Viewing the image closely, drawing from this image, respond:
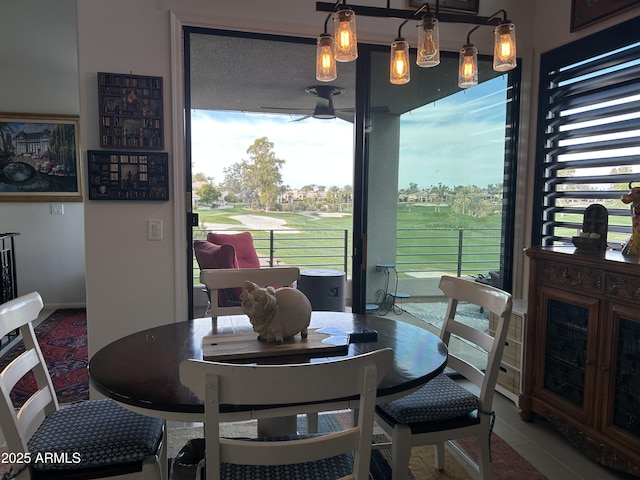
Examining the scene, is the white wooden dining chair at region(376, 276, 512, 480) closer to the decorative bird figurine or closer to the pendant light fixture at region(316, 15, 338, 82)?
the decorative bird figurine

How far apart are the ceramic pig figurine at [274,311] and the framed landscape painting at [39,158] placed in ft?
14.6

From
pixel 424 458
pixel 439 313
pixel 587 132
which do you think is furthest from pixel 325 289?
pixel 587 132

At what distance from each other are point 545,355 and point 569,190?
1.11m

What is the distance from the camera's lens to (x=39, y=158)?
16.6 ft

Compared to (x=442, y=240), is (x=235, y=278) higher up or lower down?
lower down

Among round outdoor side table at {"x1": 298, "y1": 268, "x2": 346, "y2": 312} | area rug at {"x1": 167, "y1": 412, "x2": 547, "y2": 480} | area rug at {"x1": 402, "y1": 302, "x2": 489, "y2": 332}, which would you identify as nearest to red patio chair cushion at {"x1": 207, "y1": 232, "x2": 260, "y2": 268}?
A: round outdoor side table at {"x1": 298, "y1": 268, "x2": 346, "y2": 312}

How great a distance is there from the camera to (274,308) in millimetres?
1553

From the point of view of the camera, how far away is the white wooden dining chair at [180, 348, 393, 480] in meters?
1.03

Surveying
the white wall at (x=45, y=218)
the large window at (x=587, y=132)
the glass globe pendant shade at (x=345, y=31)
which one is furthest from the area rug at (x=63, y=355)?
the large window at (x=587, y=132)

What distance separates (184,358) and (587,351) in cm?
194

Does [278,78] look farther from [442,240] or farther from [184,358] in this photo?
[184,358]

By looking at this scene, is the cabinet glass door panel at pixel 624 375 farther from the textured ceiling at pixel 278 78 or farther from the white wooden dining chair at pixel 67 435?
the white wooden dining chair at pixel 67 435

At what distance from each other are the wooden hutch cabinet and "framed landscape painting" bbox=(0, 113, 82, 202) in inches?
189

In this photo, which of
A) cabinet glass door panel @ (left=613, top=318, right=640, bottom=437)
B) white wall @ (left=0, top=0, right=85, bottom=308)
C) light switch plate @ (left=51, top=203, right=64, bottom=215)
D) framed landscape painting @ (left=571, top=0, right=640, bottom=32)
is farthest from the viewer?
light switch plate @ (left=51, top=203, right=64, bottom=215)
